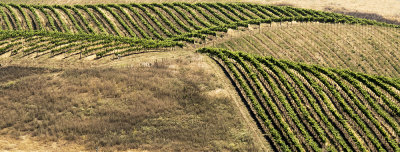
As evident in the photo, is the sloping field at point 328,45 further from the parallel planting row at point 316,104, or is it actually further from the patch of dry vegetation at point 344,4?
the patch of dry vegetation at point 344,4

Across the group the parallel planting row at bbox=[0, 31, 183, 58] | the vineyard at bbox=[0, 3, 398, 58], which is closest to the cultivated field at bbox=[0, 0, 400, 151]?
the parallel planting row at bbox=[0, 31, 183, 58]

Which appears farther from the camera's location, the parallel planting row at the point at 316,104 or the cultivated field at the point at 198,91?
the parallel planting row at the point at 316,104

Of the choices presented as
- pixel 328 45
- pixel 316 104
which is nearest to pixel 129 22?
pixel 328 45

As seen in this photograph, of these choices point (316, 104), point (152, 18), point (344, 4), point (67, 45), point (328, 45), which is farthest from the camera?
Result: point (344, 4)

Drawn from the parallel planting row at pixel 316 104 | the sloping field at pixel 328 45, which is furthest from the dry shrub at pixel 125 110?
the sloping field at pixel 328 45

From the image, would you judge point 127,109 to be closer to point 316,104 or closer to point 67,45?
point 316,104
